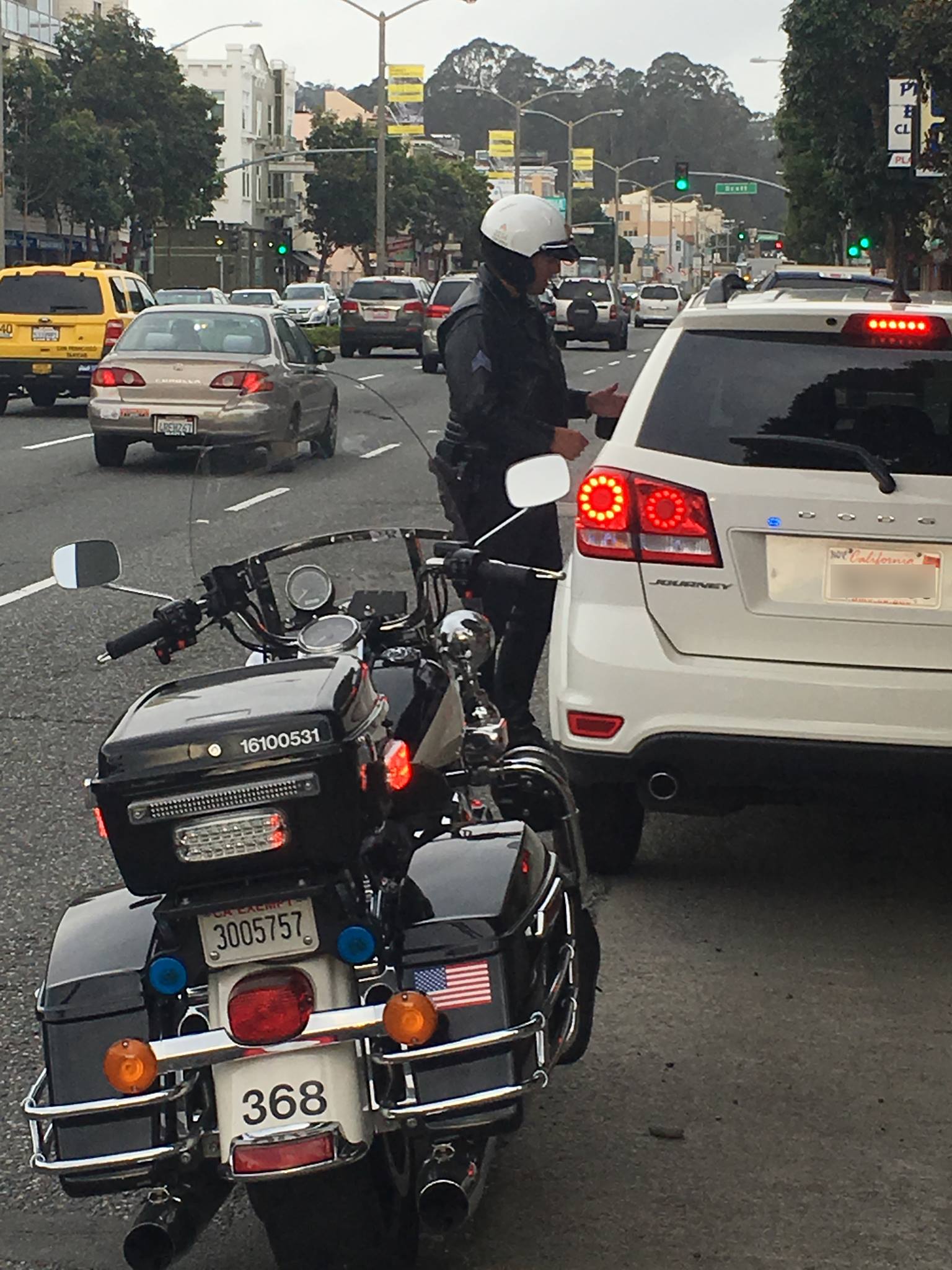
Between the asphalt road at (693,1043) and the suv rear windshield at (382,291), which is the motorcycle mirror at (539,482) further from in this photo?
the suv rear windshield at (382,291)

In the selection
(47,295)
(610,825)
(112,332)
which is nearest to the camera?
(610,825)

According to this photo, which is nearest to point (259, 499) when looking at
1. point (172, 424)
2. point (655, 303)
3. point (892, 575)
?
point (892, 575)

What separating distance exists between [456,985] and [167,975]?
44cm

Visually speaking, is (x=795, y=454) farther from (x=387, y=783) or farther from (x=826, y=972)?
(x=387, y=783)

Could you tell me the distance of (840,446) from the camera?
16.9 ft

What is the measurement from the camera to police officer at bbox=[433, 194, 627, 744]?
6.42 meters

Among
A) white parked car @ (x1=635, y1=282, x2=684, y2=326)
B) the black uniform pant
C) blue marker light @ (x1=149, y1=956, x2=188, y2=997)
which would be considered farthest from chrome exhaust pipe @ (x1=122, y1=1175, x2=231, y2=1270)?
white parked car @ (x1=635, y1=282, x2=684, y2=326)

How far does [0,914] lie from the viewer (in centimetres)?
554

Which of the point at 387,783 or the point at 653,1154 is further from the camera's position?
the point at 653,1154

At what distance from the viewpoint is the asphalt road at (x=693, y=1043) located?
3.66m

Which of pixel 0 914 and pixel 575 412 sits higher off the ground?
pixel 575 412

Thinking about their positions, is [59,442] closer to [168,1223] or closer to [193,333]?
[193,333]

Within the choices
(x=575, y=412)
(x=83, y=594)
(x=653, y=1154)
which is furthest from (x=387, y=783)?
(x=83, y=594)

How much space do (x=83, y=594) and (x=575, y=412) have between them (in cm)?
483
